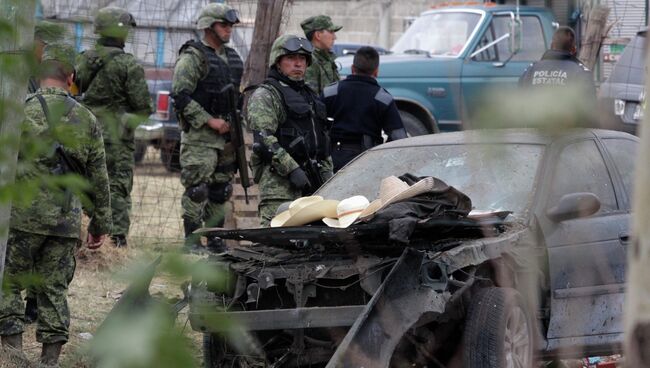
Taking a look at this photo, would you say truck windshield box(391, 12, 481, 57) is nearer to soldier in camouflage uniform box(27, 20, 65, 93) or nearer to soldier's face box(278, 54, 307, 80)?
soldier's face box(278, 54, 307, 80)

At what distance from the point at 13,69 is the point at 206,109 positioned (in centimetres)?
757

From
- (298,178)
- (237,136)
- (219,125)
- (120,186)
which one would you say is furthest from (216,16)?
(298,178)

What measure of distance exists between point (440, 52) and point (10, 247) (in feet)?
28.6

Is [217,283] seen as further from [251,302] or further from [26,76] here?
[251,302]

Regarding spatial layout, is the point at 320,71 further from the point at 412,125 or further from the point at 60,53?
the point at 60,53

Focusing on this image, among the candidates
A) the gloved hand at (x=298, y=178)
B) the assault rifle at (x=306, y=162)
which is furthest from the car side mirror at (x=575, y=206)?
the assault rifle at (x=306, y=162)

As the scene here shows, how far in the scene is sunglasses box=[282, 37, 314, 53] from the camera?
7.34m

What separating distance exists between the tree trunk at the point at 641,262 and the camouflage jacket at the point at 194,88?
7848 mm

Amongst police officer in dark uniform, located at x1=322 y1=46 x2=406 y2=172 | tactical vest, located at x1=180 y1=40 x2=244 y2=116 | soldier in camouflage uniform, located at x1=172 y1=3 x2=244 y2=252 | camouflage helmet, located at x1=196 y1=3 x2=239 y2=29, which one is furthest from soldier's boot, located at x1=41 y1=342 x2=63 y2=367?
camouflage helmet, located at x1=196 y1=3 x2=239 y2=29

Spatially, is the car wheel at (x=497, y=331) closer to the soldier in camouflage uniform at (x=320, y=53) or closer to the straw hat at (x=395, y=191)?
the straw hat at (x=395, y=191)

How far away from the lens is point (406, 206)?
5.10m

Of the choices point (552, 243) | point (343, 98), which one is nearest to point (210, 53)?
point (343, 98)

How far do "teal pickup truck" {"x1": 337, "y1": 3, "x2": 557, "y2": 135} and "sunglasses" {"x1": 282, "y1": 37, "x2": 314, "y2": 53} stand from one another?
16.5 feet

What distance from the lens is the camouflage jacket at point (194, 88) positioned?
29.4 ft
